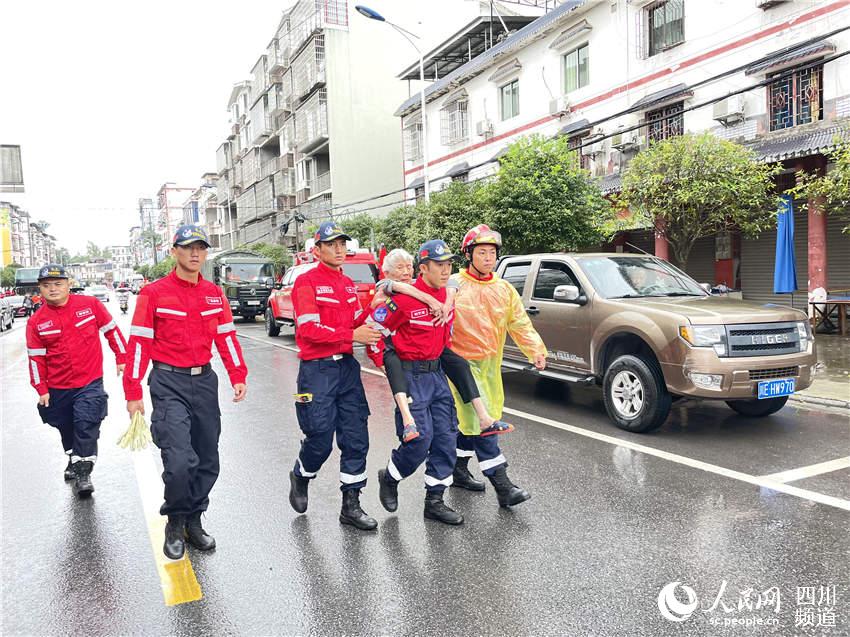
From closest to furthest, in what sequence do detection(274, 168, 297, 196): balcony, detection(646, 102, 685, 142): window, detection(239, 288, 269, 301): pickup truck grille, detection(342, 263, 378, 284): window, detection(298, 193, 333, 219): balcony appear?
detection(342, 263, 378, 284): window < detection(646, 102, 685, 142): window < detection(239, 288, 269, 301): pickup truck grille < detection(298, 193, 333, 219): balcony < detection(274, 168, 297, 196): balcony

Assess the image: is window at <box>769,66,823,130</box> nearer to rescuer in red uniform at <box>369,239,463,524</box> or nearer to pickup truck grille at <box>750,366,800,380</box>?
pickup truck grille at <box>750,366,800,380</box>

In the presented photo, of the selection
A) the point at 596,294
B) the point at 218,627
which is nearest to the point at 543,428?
the point at 596,294

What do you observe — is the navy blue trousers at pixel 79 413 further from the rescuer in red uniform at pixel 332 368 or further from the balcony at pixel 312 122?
the balcony at pixel 312 122

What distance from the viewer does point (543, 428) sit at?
22.7 ft

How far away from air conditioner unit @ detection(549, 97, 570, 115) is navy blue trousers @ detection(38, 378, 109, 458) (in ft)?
65.2

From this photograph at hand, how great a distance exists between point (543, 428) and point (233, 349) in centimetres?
366

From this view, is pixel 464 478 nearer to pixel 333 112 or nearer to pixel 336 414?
pixel 336 414

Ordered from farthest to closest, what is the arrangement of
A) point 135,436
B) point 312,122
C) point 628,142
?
point 312,122 → point 628,142 → point 135,436

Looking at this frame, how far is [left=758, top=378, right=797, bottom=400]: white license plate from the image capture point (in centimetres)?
615

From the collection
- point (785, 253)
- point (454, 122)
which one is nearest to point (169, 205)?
point (454, 122)

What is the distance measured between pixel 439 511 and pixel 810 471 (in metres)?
3.10

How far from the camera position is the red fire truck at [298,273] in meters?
15.5

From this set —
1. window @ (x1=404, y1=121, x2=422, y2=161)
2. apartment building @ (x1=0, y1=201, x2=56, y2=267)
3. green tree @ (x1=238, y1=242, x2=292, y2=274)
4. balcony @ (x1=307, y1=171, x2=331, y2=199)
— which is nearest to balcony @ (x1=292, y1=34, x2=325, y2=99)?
balcony @ (x1=307, y1=171, x2=331, y2=199)

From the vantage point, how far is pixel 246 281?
80.4 feet
